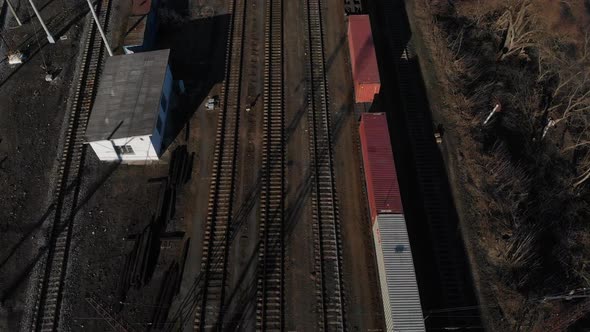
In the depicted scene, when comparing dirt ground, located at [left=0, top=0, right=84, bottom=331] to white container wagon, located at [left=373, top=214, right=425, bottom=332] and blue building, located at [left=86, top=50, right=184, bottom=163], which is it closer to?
blue building, located at [left=86, top=50, right=184, bottom=163]

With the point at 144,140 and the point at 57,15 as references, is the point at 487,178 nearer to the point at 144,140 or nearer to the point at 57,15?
the point at 144,140

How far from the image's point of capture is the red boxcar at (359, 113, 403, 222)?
30511 mm

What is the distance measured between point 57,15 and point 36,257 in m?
26.3

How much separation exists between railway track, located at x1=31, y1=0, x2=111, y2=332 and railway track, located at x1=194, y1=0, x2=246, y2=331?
9.87m

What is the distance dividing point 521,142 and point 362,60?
15870 mm

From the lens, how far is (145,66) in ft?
121

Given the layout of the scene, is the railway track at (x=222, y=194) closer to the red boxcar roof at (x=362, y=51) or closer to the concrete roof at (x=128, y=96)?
the concrete roof at (x=128, y=96)

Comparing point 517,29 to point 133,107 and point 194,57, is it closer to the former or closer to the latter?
point 194,57

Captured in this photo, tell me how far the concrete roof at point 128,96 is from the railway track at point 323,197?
1303 cm

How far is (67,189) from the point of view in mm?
33875

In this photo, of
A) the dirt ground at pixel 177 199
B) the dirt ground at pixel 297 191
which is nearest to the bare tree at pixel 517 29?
the dirt ground at pixel 297 191

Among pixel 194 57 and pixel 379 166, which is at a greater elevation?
pixel 194 57

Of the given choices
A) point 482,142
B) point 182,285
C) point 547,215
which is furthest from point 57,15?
point 547,215

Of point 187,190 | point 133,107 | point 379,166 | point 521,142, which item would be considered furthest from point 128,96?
point 521,142
